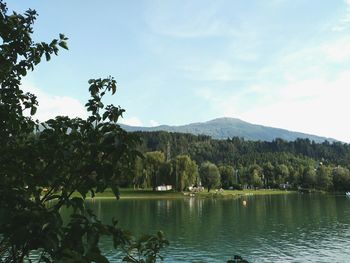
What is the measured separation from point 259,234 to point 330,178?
143 m

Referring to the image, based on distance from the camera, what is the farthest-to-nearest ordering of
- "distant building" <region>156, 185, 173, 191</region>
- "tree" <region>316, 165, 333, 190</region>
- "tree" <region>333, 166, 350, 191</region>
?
1. "tree" <region>316, 165, 333, 190</region>
2. "tree" <region>333, 166, 350, 191</region>
3. "distant building" <region>156, 185, 173, 191</region>

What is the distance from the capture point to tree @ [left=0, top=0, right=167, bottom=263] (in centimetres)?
328

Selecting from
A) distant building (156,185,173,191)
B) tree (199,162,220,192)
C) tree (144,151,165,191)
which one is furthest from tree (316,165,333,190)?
tree (144,151,165,191)

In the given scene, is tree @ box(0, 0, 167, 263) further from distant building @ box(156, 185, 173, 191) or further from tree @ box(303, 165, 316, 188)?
tree @ box(303, 165, 316, 188)

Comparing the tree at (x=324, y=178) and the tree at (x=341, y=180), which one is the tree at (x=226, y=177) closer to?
the tree at (x=324, y=178)

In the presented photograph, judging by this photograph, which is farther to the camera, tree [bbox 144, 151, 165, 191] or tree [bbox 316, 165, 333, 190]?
tree [bbox 316, 165, 333, 190]

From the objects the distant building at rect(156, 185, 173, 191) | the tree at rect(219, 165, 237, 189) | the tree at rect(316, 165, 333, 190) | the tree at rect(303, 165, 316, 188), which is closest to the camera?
the distant building at rect(156, 185, 173, 191)

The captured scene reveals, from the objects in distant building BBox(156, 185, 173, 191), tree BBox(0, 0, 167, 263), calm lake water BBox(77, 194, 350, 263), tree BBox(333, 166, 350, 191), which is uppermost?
tree BBox(333, 166, 350, 191)

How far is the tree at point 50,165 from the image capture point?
328 centimetres

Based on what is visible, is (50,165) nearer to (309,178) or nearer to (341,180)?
(341,180)

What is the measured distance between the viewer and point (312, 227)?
52406 millimetres

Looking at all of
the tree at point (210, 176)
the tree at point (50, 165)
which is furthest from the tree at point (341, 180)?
the tree at point (50, 165)

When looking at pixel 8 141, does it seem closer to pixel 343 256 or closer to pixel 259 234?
pixel 343 256

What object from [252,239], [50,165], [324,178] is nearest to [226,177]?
[324,178]
